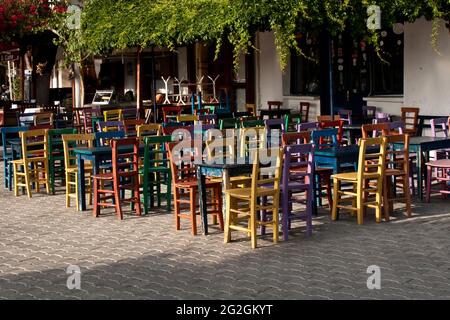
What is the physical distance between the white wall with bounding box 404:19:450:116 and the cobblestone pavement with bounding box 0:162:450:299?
18.4 ft

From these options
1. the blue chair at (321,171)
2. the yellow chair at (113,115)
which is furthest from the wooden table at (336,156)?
the yellow chair at (113,115)

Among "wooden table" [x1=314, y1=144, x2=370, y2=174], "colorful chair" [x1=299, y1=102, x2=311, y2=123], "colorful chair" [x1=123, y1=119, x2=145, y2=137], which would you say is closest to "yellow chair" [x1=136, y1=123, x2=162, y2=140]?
"colorful chair" [x1=123, y1=119, x2=145, y2=137]

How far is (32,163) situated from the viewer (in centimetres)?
1430

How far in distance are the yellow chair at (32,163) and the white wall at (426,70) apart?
7073 mm

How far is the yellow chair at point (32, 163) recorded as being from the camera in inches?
532

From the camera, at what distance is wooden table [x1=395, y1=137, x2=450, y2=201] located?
11.5 metres

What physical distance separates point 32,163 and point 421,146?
6.11m

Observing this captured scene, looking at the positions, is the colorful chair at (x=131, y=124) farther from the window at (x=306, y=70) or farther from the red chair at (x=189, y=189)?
the window at (x=306, y=70)

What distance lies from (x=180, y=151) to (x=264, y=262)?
2.51 meters

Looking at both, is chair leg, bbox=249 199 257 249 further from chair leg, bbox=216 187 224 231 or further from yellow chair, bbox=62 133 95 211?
yellow chair, bbox=62 133 95 211

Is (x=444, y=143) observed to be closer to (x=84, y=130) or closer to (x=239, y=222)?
(x=239, y=222)
